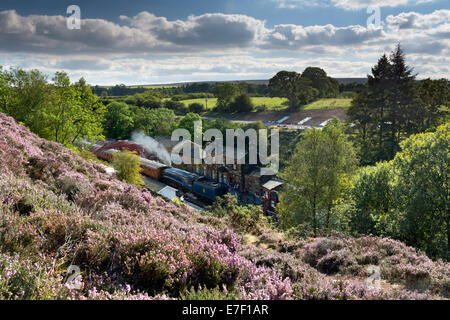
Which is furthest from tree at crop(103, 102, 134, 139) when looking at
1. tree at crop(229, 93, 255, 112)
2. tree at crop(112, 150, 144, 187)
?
tree at crop(112, 150, 144, 187)

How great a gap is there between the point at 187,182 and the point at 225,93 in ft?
187

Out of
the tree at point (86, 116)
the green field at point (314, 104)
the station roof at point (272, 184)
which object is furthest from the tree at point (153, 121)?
the tree at point (86, 116)

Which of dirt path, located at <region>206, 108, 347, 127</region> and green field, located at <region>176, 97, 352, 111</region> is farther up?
green field, located at <region>176, 97, 352, 111</region>

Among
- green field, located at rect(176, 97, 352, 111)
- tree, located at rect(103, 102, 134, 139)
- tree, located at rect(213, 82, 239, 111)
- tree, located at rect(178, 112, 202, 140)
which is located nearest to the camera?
A: tree, located at rect(178, 112, 202, 140)

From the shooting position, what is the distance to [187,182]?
4059 cm

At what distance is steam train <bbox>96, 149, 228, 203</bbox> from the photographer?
3725 cm

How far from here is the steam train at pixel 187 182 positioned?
122ft

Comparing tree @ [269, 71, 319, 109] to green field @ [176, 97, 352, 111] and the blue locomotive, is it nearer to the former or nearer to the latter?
green field @ [176, 97, 352, 111]

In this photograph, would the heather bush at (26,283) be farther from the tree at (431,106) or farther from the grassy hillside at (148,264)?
the tree at (431,106)

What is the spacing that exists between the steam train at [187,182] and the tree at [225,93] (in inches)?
2011

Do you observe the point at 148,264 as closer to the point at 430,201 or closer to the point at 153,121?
the point at 430,201

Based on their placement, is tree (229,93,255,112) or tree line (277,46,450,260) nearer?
tree line (277,46,450,260)

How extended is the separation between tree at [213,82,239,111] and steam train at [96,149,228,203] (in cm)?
5107

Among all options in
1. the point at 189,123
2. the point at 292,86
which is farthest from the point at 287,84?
the point at 189,123
